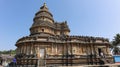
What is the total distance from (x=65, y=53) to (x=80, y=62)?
3678 mm

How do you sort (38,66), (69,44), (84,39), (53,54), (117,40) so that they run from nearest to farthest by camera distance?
1. (38,66)
2. (53,54)
3. (69,44)
4. (84,39)
5. (117,40)

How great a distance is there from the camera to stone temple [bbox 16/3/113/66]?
2253 cm

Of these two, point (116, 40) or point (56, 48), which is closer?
point (56, 48)

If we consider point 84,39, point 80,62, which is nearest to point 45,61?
point 80,62

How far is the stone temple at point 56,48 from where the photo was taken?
22.5m

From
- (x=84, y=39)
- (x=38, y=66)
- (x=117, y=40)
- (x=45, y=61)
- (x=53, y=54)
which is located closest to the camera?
(x=38, y=66)

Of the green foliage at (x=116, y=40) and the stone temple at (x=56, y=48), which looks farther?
the green foliage at (x=116, y=40)

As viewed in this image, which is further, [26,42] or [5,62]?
[5,62]

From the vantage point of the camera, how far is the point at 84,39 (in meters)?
27.0

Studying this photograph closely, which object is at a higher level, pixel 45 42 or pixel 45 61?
pixel 45 42

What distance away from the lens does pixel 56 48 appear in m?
24.3

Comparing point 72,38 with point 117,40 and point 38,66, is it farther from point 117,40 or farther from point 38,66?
point 117,40

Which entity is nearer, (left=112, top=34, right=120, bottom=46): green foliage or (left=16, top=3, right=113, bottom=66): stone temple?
(left=16, top=3, right=113, bottom=66): stone temple

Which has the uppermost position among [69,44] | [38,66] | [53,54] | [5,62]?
[69,44]
